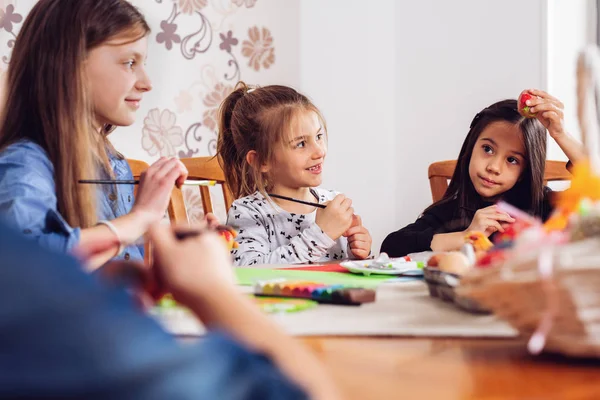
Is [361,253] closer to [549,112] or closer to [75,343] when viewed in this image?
[549,112]

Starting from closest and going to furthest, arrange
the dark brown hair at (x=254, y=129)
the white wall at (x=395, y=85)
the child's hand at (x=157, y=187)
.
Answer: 1. the child's hand at (x=157, y=187)
2. the dark brown hair at (x=254, y=129)
3. the white wall at (x=395, y=85)

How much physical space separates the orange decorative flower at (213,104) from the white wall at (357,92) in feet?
1.30

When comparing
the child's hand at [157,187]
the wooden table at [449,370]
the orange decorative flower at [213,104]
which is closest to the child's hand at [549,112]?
the child's hand at [157,187]

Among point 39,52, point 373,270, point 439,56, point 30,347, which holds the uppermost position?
point 439,56

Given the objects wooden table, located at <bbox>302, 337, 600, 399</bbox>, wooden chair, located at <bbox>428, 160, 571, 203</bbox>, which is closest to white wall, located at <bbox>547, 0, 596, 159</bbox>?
wooden chair, located at <bbox>428, 160, 571, 203</bbox>

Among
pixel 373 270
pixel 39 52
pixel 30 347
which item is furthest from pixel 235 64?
pixel 30 347

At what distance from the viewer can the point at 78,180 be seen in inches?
46.6

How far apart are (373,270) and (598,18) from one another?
1.95m

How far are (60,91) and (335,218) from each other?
77cm

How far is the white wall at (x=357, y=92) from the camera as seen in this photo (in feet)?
9.78

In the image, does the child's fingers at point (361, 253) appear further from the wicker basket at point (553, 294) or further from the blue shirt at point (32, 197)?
the wicker basket at point (553, 294)

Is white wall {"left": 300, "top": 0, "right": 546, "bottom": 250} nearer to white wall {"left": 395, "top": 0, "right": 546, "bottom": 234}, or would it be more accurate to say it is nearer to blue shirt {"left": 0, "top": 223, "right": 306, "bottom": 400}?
white wall {"left": 395, "top": 0, "right": 546, "bottom": 234}

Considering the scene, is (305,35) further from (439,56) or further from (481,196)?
(481,196)

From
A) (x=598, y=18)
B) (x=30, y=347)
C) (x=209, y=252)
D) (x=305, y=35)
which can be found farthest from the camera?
(x=305, y=35)
